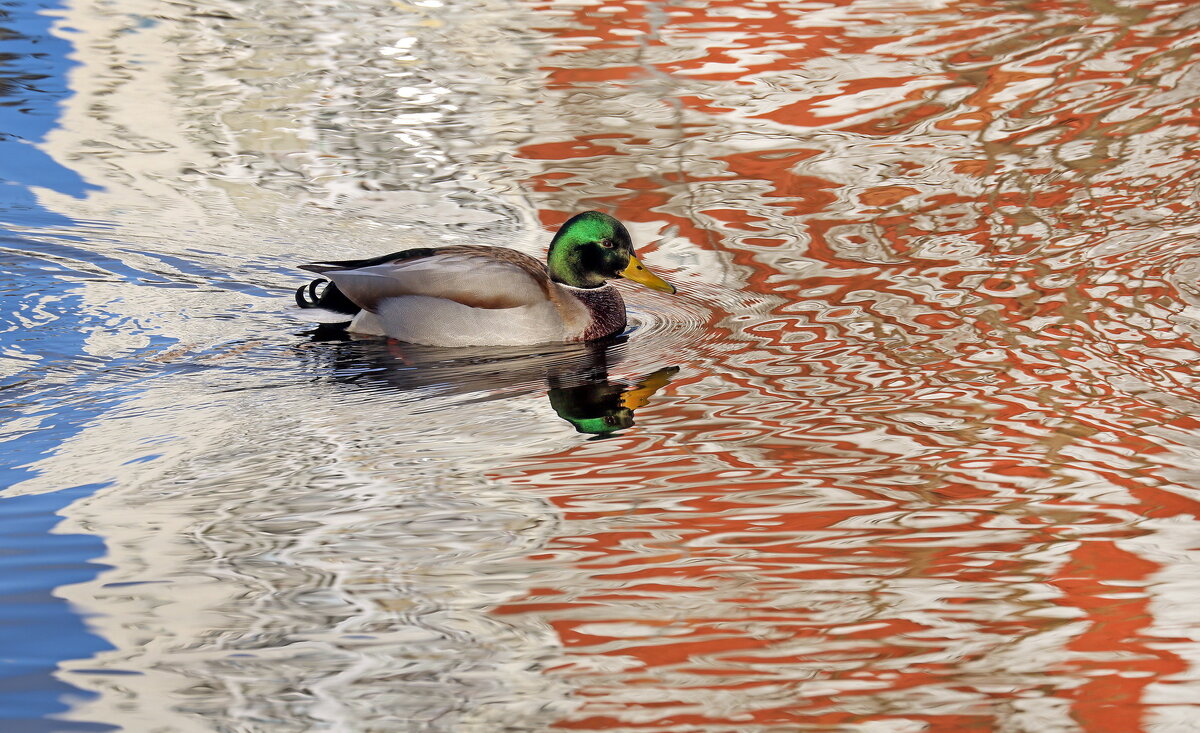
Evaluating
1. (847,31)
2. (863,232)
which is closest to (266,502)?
(863,232)

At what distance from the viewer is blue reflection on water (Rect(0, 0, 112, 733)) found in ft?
11.4

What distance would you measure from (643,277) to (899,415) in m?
1.77

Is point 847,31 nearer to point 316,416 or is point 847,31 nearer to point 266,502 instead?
point 316,416

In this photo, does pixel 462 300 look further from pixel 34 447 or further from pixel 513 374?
pixel 34 447

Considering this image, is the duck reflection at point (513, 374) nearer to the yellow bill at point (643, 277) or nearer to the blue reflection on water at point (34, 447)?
the yellow bill at point (643, 277)

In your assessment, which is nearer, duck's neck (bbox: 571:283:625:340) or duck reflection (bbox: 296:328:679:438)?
duck reflection (bbox: 296:328:679:438)

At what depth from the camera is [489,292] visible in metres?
6.41

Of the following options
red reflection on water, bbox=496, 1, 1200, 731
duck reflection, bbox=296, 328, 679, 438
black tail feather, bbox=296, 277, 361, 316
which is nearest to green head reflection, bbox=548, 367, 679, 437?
duck reflection, bbox=296, 328, 679, 438

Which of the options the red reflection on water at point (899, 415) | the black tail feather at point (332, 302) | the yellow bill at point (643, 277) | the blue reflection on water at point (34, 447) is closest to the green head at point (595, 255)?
the yellow bill at point (643, 277)

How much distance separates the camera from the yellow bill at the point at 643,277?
263 inches

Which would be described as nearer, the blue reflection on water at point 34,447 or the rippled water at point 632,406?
the blue reflection on water at point 34,447

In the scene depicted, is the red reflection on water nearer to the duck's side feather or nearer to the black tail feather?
the duck's side feather

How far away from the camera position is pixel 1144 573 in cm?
408

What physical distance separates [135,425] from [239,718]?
2.15m
